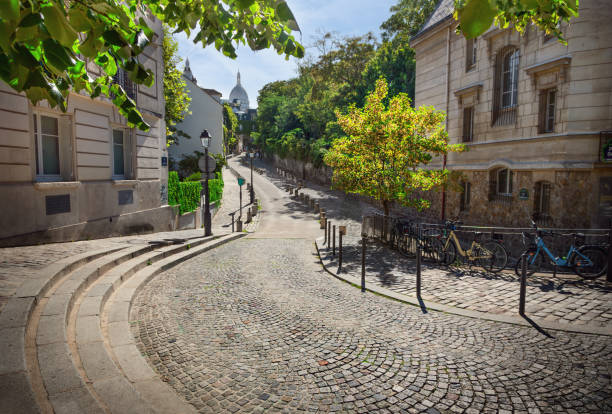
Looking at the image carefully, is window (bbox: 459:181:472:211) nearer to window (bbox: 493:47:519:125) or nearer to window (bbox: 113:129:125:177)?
window (bbox: 493:47:519:125)

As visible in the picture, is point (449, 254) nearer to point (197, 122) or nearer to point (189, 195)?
point (189, 195)

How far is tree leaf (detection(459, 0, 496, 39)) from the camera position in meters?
1.89

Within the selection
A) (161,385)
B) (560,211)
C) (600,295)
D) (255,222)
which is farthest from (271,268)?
(255,222)

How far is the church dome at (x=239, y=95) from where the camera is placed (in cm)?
14212

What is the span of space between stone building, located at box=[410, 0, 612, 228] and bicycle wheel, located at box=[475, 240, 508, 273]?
5.50m

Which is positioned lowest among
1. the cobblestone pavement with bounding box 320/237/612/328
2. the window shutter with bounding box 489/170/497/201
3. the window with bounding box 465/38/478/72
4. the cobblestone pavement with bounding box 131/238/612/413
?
the cobblestone pavement with bounding box 131/238/612/413

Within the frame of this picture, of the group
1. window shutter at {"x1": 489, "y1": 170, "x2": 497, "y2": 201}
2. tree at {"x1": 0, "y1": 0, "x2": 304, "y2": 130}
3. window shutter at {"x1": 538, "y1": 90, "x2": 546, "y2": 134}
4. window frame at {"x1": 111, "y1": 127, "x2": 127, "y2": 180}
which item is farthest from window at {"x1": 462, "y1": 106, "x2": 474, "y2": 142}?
tree at {"x1": 0, "y1": 0, "x2": 304, "y2": 130}

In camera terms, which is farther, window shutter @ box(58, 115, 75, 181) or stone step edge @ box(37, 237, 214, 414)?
window shutter @ box(58, 115, 75, 181)

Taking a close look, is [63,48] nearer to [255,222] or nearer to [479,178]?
[479,178]

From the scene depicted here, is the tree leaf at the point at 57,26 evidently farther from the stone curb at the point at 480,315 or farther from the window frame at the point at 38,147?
the window frame at the point at 38,147

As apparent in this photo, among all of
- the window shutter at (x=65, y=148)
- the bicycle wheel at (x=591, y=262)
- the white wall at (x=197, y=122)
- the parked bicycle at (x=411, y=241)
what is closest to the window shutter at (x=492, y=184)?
the parked bicycle at (x=411, y=241)

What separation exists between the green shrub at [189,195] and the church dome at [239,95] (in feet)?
423

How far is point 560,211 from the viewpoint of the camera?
1223 cm

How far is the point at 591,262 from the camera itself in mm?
7473
